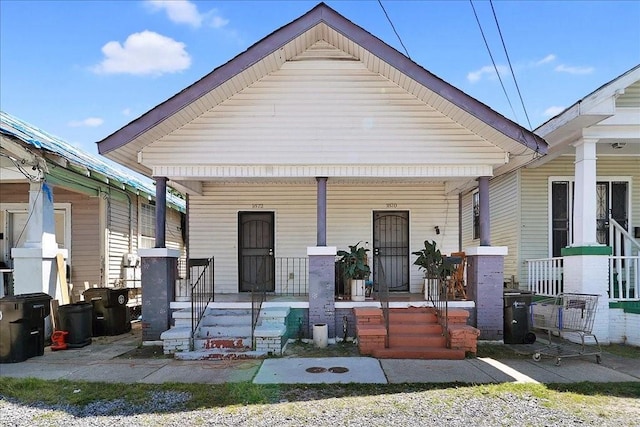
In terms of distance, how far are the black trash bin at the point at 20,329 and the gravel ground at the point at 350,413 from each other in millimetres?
2362

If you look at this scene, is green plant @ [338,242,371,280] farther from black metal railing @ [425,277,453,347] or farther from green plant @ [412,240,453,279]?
black metal railing @ [425,277,453,347]

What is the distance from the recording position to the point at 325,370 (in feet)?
21.8

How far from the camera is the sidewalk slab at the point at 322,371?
6.11 m

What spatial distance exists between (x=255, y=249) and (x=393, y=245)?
136 inches

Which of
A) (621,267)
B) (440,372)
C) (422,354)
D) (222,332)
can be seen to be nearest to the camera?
(440,372)

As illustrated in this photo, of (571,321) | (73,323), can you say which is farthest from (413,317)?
(73,323)

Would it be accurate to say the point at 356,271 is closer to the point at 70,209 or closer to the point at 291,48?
the point at 291,48

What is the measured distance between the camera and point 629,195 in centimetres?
1094

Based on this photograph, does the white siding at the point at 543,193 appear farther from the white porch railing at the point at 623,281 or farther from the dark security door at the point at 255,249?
the dark security door at the point at 255,249

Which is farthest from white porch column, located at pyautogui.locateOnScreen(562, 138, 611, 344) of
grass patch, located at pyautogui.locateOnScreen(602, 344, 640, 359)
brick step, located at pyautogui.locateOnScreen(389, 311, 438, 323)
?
brick step, located at pyautogui.locateOnScreen(389, 311, 438, 323)

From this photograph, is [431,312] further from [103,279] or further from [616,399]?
[103,279]

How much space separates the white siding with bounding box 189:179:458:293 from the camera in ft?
37.6

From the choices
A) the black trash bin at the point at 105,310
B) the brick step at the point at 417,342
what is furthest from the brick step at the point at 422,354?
the black trash bin at the point at 105,310

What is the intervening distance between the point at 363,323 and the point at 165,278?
379 cm
